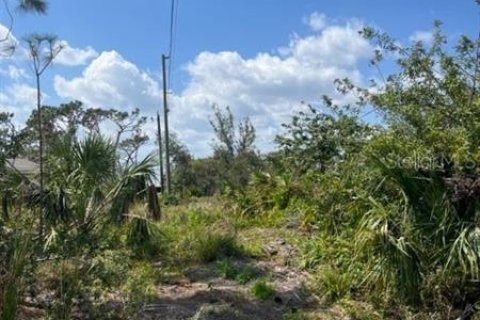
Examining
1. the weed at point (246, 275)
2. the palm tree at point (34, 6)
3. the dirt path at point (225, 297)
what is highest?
the palm tree at point (34, 6)

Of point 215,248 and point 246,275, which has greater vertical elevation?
point 215,248

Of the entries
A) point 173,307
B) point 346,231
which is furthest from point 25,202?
point 346,231

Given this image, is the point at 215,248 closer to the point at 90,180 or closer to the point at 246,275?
→ the point at 246,275

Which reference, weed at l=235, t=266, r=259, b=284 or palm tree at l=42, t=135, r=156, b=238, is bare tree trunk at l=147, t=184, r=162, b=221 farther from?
weed at l=235, t=266, r=259, b=284

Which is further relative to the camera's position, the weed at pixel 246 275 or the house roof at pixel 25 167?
the house roof at pixel 25 167

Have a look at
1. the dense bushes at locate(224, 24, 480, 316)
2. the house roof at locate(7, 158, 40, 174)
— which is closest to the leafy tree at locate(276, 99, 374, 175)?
the dense bushes at locate(224, 24, 480, 316)

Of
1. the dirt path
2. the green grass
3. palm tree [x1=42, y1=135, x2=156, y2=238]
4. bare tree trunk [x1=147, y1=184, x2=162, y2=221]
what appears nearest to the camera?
the dirt path

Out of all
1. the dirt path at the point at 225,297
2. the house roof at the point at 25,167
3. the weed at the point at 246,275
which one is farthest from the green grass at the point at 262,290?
the house roof at the point at 25,167

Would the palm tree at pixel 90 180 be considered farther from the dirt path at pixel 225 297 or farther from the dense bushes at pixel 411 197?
the dense bushes at pixel 411 197

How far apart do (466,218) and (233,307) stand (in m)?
2.95

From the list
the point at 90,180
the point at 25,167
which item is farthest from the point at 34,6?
the point at 25,167

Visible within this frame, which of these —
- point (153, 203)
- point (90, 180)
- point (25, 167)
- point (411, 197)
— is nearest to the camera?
point (411, 197)

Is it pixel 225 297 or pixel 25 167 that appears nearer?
pixel 225 297

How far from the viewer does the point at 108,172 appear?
32.8 feet
